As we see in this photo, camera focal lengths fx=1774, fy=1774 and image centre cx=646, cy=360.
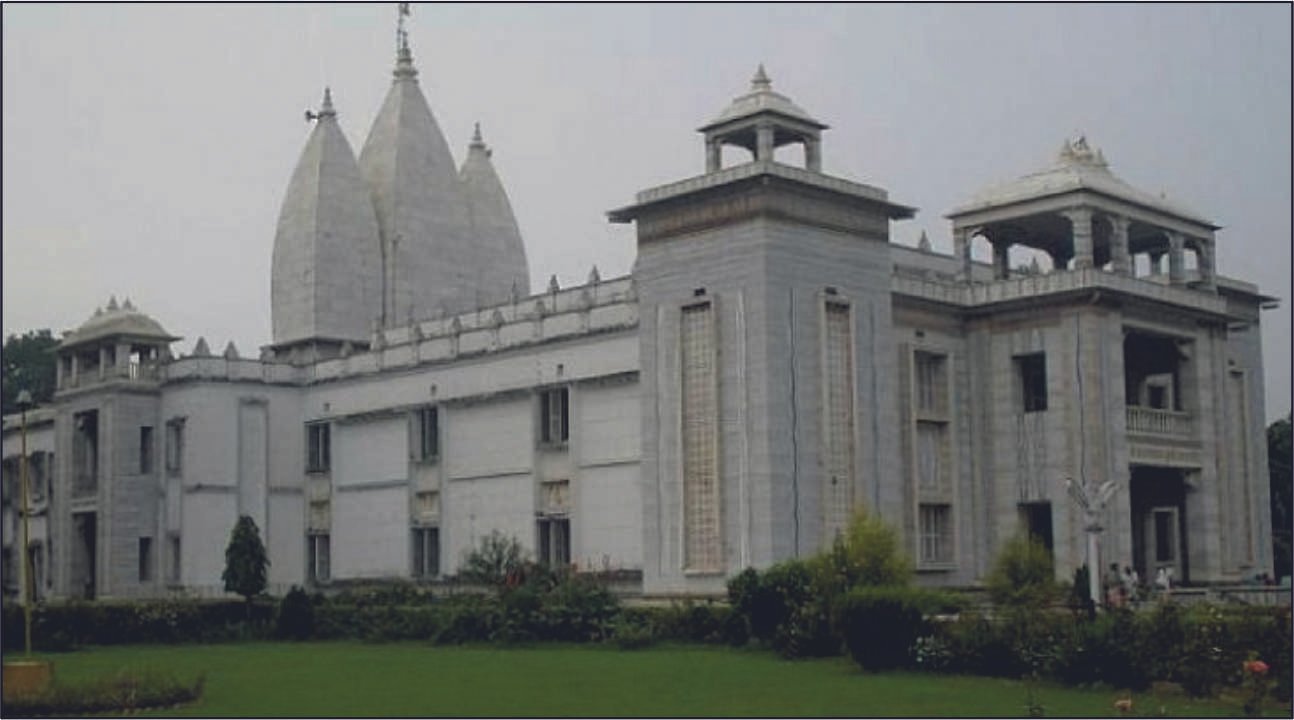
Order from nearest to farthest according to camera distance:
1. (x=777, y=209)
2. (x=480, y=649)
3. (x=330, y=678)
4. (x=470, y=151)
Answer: (x=330, y=678) → (x=480, y=649) → (x=777, y=209) → (x=470, y=151)

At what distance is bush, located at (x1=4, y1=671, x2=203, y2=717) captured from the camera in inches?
802

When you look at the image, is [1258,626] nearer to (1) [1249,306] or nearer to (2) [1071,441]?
(2) [1071,441]

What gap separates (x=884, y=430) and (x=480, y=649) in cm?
958

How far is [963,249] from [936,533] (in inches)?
276

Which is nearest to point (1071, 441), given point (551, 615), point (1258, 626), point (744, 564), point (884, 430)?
point (884, 430)

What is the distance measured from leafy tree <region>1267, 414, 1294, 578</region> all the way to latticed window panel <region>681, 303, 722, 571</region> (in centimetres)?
2324

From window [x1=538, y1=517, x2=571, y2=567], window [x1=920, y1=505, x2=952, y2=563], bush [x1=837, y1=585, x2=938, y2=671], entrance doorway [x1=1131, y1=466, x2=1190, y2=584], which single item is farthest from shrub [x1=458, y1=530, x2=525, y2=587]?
bush [x1=837, y1=585, x2=938, y2=671]

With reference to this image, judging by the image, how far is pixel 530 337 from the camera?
137ft

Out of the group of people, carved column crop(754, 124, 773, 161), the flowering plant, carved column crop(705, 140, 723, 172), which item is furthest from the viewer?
carved column crop(705, 140, 723, 172)

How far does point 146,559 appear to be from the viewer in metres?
47.6

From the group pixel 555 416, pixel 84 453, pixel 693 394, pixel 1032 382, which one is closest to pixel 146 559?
pixel 84 453

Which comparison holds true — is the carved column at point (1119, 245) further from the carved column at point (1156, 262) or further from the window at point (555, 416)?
the window at point (555, 416)

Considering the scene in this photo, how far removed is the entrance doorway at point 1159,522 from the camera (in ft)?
134

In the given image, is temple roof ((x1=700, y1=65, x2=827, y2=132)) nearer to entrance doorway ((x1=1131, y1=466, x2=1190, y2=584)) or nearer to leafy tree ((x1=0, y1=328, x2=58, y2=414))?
entrance doorway ((x1=1131, y1=466, x2=1190, y2=584))
